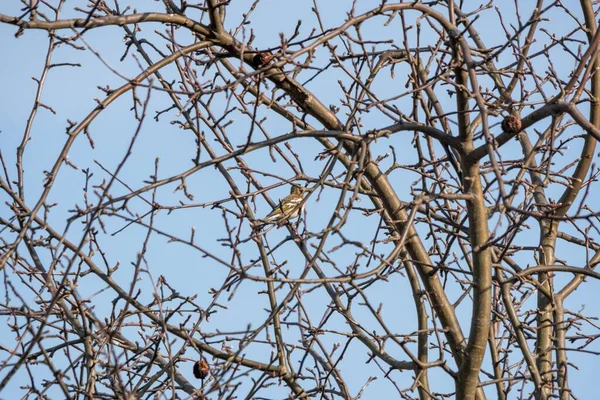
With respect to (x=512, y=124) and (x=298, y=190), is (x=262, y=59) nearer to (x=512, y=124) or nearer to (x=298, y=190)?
(x=512, y=124)

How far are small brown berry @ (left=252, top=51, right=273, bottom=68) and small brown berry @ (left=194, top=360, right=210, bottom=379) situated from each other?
1.49m

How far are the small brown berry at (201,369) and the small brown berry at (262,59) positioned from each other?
149cm

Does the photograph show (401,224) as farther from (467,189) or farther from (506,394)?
(506,394)

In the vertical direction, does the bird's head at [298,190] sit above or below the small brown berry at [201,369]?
above

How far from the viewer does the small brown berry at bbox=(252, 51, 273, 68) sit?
418cm

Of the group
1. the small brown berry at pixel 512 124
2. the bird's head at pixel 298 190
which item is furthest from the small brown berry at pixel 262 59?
the small brown berry at pixel 512 124

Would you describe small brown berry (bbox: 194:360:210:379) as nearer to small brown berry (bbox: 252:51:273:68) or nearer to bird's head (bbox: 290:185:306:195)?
bird's head (bbox: 290:185:306:195)

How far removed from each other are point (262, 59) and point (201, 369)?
1.56 m

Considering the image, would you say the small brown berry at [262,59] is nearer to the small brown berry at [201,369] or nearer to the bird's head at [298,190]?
the bird's head at [298,190]

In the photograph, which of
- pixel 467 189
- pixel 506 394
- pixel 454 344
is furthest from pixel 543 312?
pixel 467 189

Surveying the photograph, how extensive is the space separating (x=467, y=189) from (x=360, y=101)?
27.8 inches

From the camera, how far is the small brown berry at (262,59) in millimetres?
4181

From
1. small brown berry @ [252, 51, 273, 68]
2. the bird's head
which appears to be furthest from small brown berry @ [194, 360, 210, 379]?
small brown berry @ [252, 51, 273, 68]

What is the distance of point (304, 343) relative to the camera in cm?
523
